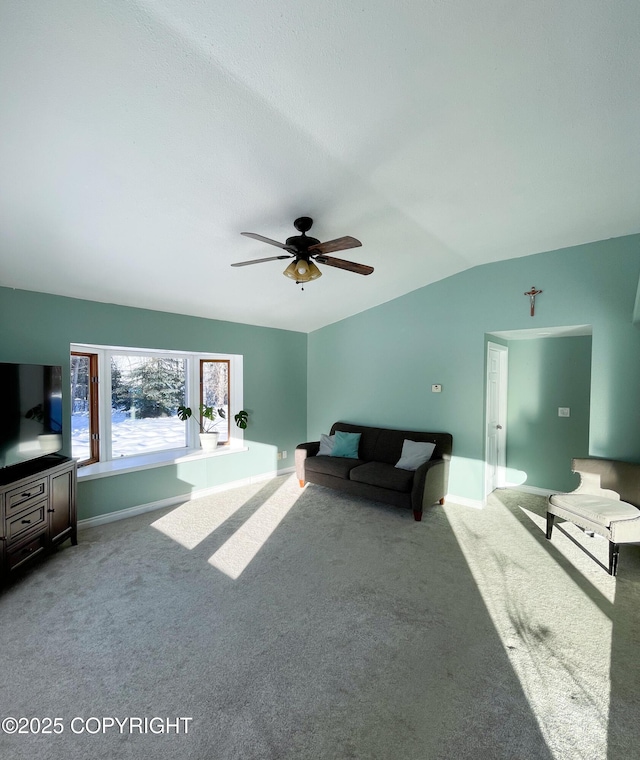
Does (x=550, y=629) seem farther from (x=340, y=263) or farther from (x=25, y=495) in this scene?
(x=25, y=495)

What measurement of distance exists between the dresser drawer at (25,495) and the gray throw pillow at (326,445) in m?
3.13

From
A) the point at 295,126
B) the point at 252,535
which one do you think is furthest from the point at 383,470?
the point at 295,126

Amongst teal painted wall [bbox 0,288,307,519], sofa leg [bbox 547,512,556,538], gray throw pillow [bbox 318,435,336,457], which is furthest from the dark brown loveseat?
sofa leg [bbox 547,512,556,538]

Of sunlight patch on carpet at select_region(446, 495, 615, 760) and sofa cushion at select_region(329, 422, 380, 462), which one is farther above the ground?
sofa cushion at select_region(329, 422, 380, 462)

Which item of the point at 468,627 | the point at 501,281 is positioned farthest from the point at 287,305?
the point at 468,627

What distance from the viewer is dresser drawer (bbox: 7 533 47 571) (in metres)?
2.58

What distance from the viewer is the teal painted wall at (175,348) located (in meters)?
3.32

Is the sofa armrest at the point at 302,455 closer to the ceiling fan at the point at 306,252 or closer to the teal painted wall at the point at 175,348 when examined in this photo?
the teal painted wall at the point at 175,348

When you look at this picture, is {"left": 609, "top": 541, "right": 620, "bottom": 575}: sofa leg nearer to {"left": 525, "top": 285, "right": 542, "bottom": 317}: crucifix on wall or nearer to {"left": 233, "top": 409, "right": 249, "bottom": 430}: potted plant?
{"left": 525, "top": 285, "right": 542, "bottom": 317}: crucifix on wall

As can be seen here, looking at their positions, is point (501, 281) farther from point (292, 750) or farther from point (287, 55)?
point (292, 750)

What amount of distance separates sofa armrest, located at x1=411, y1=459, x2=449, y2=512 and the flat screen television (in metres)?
3.59

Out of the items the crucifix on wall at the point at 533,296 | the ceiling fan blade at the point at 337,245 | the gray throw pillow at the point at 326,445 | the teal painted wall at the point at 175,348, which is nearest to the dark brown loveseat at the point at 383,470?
the gray throw pillow at the point at 326,445

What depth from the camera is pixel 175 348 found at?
436cm

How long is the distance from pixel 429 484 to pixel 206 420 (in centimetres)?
318
